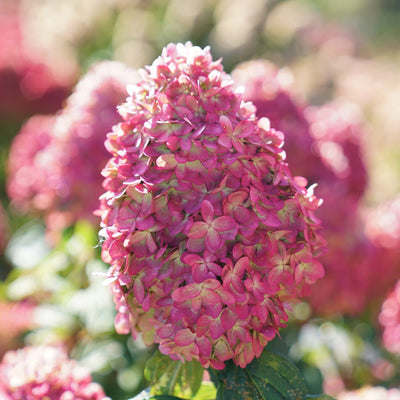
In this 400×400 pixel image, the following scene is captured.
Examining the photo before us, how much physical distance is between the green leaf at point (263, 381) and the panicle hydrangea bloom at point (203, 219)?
0.05m

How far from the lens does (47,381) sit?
0.70 meters

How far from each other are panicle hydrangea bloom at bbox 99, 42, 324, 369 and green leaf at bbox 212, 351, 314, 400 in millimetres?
51

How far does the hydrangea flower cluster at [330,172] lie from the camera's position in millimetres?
1088

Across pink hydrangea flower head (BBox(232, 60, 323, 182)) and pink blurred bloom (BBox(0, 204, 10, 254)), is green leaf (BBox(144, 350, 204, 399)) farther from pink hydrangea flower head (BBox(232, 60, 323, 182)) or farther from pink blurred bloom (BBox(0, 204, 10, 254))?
pink blurred bloom (BBox(0, 204, 10, 254))

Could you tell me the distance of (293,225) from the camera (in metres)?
0.60

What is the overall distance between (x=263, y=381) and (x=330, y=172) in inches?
24.6

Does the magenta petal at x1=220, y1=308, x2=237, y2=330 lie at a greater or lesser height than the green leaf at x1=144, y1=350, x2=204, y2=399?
greater

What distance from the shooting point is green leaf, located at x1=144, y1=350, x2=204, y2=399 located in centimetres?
70

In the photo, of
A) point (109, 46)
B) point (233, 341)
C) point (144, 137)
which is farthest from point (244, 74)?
point (109, 46)

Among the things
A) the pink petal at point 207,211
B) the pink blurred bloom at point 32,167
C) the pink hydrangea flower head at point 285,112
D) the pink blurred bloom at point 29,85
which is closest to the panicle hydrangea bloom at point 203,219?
the pink petal at point 207,211

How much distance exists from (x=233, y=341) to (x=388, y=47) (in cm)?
614

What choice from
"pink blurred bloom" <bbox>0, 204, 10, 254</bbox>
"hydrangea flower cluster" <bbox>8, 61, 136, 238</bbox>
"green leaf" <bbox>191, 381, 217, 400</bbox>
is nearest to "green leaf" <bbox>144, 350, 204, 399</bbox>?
"green leaf" <bbox>191, 381, 217, 400</bbox>

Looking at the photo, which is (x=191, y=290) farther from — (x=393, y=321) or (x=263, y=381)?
(x=393, y=321)

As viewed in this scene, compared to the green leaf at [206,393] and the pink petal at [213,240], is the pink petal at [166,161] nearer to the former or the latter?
the pink petal at [213,240]
